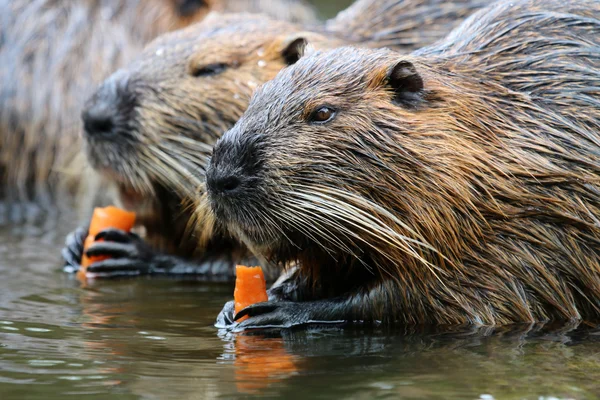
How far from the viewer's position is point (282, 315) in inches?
155

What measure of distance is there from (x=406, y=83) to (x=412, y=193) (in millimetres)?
397

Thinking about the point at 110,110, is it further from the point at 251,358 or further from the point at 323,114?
the point at 251,358

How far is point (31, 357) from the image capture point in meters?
3.42

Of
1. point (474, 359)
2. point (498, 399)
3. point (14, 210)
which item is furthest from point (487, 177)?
point (14, 210)

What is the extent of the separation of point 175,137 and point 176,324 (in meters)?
1.45

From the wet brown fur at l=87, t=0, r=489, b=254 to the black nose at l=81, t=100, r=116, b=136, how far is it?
0.24 feet

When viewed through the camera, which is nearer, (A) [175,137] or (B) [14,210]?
(A) [175,137]

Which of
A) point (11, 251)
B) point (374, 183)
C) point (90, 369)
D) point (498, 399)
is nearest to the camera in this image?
point (498, 399)

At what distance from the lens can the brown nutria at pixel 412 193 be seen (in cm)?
379

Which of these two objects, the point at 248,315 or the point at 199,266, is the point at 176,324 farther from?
the point at 199,266

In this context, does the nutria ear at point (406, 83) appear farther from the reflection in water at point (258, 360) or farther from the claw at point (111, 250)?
A: the claw at point (111, 250)

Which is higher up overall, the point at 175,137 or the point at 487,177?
the point at 175,137

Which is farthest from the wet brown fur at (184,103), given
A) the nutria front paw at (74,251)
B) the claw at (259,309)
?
the claw at (259,309)

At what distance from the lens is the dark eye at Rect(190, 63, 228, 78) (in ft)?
17.7
